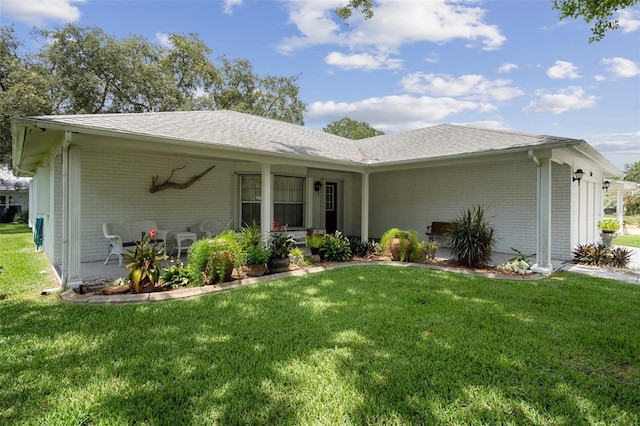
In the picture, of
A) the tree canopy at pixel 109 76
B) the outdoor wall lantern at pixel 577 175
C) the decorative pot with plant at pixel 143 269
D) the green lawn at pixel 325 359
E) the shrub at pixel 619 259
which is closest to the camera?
the green lawn at pixel 325 359

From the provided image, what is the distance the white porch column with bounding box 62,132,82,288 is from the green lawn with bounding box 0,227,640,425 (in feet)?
2.33

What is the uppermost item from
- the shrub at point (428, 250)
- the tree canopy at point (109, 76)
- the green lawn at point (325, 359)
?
the tree canopy at point (109, 76)

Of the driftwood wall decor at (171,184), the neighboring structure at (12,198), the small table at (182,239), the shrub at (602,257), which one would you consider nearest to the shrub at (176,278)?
the small table at (182,239)

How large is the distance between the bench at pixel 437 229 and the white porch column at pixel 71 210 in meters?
10.1

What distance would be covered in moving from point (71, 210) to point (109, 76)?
18.4 m

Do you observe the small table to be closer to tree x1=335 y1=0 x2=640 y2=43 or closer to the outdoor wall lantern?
tree x1=335 y1=0 x2=640 y2=43

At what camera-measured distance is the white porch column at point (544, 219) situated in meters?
7.30

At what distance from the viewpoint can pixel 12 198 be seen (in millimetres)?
25297

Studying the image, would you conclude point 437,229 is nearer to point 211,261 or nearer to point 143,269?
point 211,261

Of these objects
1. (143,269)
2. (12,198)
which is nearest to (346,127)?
(12,198)

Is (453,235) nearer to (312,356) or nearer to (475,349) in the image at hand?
(475,349)

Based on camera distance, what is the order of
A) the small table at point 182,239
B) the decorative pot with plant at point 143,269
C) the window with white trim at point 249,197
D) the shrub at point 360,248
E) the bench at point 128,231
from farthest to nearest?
the window with white trim at point 249,197
the shrub at point 360,248
the small table at point 182,239
the bench at point 128,231
the decorative pot with plant at point 143,269

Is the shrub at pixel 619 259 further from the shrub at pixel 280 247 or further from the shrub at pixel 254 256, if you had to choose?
the shrub at pixel 254 256

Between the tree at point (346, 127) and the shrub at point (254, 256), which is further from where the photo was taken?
the tree at point (346, 127)
